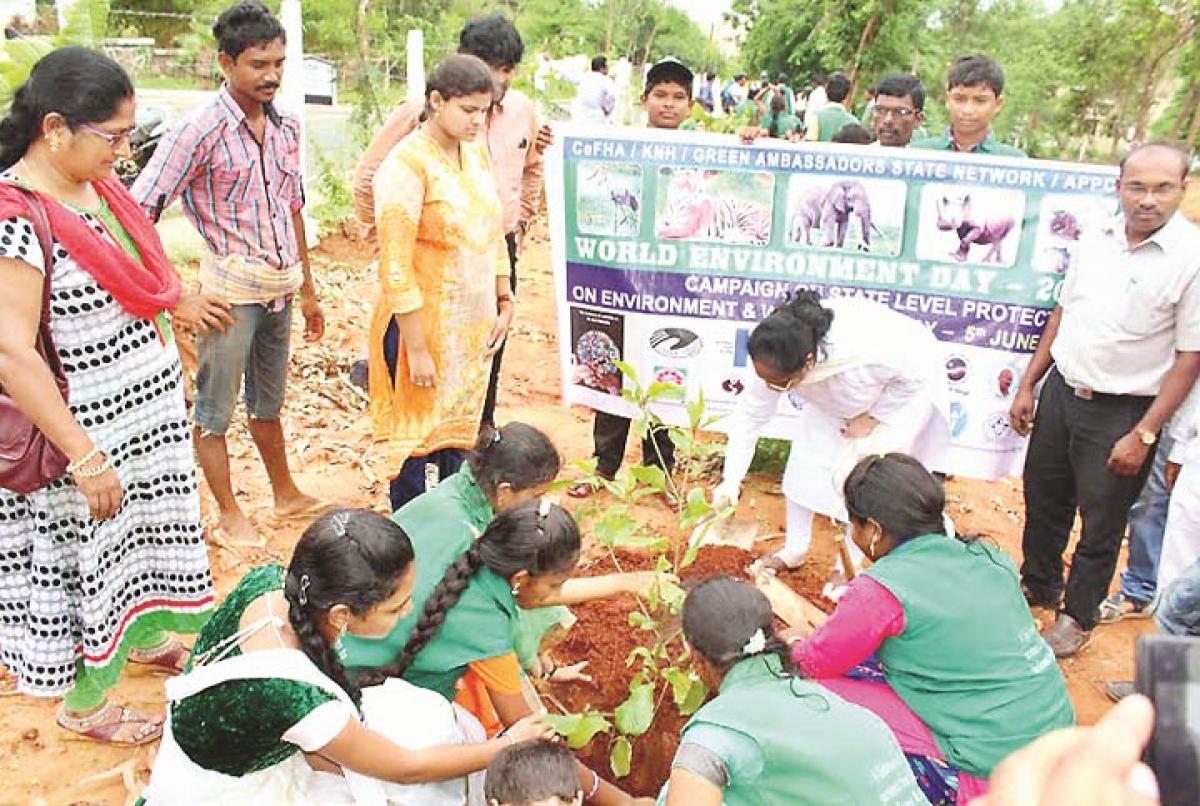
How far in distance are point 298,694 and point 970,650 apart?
4.89 feet

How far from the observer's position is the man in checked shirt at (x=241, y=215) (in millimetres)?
3139

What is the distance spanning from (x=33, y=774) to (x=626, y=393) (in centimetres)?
199

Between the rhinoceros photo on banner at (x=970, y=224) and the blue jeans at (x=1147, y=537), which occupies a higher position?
the rhinoceros photo on banner at (x=970, y=224)

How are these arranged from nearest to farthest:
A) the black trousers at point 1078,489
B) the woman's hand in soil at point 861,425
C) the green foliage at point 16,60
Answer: the black trousers at point 1078,489, the woman's hand in soil at point 861,425, the green foliage at point 16,60

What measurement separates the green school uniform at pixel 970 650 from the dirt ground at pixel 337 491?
1226mm

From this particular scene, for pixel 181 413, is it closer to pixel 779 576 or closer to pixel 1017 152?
pixel 779 576

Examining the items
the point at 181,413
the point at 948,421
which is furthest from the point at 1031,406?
the point at 181,413

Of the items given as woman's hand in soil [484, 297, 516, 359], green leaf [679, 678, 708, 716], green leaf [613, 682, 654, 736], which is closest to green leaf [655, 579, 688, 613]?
green leaf [679, 678, 708, 716]

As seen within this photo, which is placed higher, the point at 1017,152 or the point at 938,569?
the point at 1017,152

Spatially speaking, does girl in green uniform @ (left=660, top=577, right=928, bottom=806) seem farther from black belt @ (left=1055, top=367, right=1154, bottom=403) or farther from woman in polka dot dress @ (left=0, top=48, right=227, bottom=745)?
black belt @ (left=1055, top=367, right=1154, bottom=403)

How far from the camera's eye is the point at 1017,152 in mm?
4012

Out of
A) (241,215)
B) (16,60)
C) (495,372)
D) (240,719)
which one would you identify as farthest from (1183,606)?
(16,60)

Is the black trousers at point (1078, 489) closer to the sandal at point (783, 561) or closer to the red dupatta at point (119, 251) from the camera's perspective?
the sandal at point (783, 561)

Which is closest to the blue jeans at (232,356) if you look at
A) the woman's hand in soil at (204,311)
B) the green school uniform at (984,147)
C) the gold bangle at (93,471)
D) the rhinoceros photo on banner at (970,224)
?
the woman's hand in soil at (204,311)
